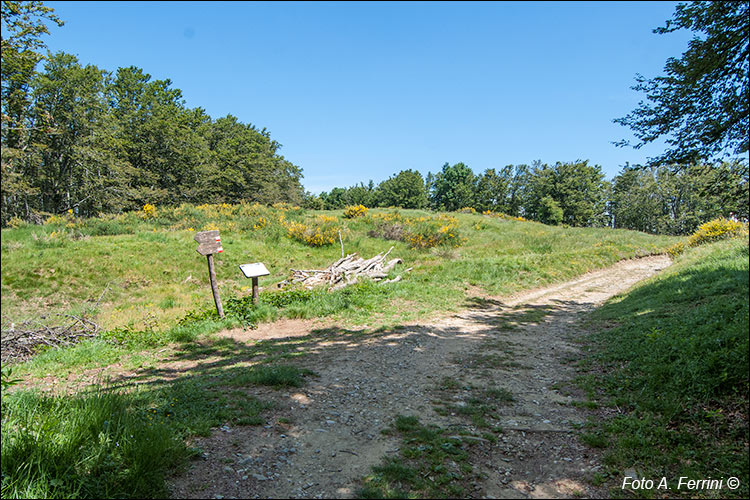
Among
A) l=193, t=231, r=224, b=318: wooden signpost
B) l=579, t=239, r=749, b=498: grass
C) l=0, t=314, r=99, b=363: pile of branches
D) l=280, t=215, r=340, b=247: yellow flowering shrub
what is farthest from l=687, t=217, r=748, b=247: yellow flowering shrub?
l=0, t=314, r=99, b=363: pile of branches

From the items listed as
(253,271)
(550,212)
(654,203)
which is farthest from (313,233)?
(654,203)

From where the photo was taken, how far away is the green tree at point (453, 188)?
72062mm

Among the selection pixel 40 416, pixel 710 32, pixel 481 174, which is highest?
pixel 481 174

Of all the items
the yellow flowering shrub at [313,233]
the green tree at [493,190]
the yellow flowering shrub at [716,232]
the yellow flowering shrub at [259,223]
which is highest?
the green tree at [493,190]

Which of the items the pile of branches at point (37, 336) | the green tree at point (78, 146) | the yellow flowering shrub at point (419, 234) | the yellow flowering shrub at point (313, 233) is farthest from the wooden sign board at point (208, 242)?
the green tree at point (78, 146)

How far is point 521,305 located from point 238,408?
391 inches

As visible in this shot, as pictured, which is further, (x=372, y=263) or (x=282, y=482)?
(x=372, y=263)

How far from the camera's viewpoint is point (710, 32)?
616 centimetres

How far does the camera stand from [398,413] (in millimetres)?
4766

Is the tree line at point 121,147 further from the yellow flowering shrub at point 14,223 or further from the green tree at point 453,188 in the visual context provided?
the green tree at point 453,188

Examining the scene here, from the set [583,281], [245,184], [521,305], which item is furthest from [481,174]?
[521,305]

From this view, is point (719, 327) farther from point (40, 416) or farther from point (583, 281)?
point (583, 281)

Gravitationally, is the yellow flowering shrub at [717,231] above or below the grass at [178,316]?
above

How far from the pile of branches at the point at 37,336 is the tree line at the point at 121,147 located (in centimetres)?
436
